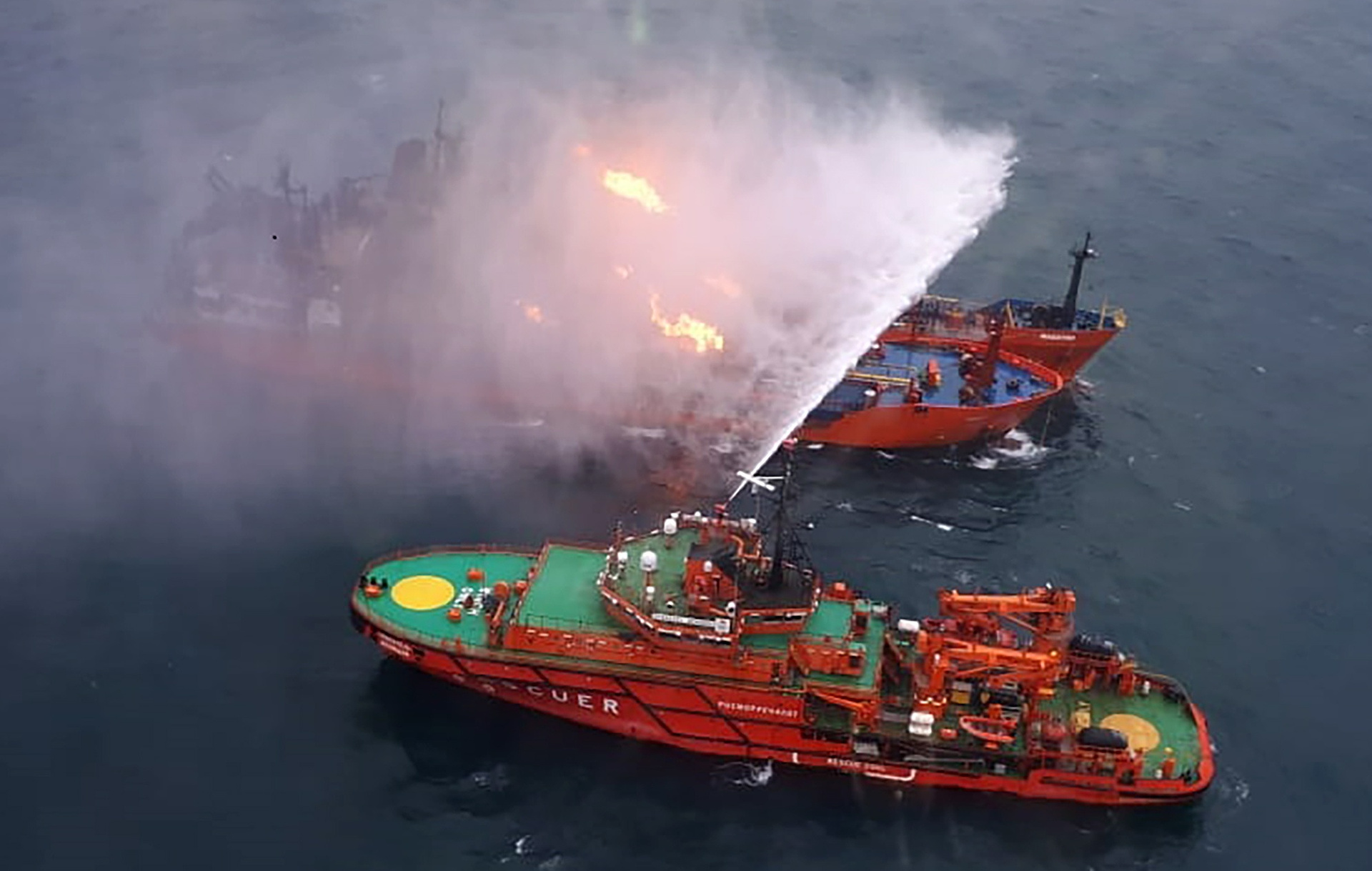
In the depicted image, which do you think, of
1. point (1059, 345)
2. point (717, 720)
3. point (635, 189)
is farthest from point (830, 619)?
point (635, 189)

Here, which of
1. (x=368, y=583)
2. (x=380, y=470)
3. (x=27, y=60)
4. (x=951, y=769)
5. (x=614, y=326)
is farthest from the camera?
(x=27, y=60)

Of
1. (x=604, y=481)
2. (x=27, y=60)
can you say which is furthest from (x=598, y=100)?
(x=27, y=60)

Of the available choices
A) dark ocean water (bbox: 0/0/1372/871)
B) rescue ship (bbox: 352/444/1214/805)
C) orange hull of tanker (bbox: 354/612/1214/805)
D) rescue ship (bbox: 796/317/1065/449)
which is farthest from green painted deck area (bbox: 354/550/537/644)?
rescue ship (bbox: 796/317/1065/449)

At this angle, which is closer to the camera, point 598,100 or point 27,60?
point 598,100

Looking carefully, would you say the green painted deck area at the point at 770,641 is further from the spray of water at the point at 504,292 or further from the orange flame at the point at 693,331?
the orange flame at the point at 693,331

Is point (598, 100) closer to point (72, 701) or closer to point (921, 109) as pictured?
point (921, 109)

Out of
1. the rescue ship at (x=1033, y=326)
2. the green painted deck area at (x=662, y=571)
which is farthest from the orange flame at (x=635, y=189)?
the green painted deck area at (x=662, y=571)

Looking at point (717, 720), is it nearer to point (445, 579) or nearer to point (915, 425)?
point (445, 579)
